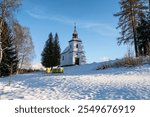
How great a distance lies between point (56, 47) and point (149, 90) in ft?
161

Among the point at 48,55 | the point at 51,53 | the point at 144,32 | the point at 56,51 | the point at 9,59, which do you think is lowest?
the point at 9,59

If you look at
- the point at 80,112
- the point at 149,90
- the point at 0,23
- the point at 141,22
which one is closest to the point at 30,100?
the point at 80,112

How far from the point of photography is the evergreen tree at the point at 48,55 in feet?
186

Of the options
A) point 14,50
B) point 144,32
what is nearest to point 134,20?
point 144,32

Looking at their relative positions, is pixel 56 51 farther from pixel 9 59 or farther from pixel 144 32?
pixel 144 32

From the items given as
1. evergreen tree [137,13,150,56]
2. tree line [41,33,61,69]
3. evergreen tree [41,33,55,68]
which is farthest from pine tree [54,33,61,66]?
evergreen tree [137,13,150,56]

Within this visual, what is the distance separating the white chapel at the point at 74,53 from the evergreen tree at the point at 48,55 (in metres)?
4.72

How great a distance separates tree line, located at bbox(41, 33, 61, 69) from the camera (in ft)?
186

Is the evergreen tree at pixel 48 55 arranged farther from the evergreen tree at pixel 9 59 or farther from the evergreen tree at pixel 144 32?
the evergreen tree at pixel 144 32

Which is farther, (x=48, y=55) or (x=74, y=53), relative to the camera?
(x=74, y=53)

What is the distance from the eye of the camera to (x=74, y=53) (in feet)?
197

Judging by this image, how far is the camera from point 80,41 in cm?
6234

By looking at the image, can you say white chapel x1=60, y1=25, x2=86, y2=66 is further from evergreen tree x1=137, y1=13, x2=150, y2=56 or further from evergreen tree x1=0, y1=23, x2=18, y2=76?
evergreen tree x1=137, y1=13, x2=150, y2=56

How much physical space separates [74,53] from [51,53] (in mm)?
5534
